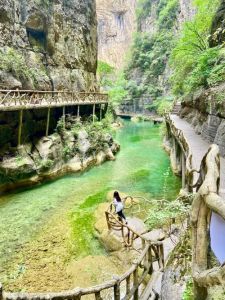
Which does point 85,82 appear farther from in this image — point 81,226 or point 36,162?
point 81,226

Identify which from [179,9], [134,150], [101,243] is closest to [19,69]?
[134,150]

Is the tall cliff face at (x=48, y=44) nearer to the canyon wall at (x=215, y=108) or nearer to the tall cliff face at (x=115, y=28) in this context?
the canyon wall at (x=215, y=108)

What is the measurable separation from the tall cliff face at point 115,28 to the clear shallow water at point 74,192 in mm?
80555

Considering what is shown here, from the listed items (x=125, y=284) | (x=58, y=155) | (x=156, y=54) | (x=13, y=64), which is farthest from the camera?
(x=156, y=54)

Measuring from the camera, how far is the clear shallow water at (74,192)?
12.9 metres

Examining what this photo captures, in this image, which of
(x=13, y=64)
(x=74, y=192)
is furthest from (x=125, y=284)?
(x=13, y=64)

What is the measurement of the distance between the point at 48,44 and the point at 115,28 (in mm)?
75012

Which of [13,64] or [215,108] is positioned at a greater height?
[13,64]

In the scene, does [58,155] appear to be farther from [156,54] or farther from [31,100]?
[156,54]

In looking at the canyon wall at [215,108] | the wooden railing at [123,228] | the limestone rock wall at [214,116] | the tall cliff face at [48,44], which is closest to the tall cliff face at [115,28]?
the tall cliff face at [48,44]

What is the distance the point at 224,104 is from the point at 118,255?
9166mm

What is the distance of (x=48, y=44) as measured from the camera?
Result: 31.1 meters

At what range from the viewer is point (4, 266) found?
10141 mm

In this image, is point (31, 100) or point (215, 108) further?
point (31, 100)
